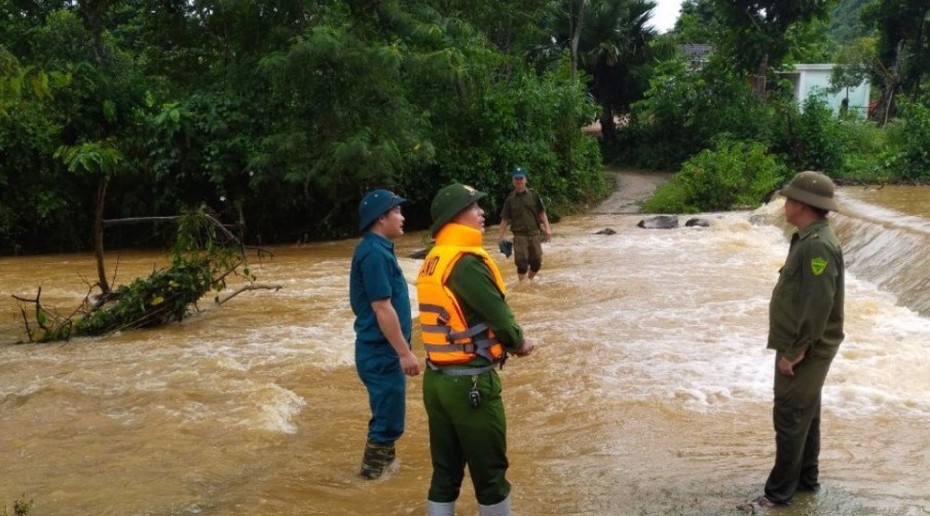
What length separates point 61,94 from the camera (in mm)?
19016

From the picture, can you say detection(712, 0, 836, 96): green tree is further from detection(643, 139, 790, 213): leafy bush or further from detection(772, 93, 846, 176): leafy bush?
detection(643, 139, 790, 213): leafy bush

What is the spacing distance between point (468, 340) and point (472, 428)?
39cm

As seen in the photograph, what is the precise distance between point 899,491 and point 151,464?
4.63 metres

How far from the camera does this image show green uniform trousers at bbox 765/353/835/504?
4312 mm

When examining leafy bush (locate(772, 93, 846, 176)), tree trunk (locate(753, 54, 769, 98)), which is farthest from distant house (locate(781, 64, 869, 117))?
leafy bush (locate(772, 93, 846, 176))

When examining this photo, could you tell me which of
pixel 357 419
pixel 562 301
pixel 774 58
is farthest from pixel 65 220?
pixel 774 58

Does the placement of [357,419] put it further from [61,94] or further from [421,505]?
[61,94]

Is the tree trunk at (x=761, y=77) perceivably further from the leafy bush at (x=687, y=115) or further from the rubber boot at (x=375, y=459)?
the rubber boot at (x=375, y=459)

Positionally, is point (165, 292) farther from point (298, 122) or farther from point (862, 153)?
point (862, 153)

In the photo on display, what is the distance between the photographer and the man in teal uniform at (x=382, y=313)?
15.4 ft

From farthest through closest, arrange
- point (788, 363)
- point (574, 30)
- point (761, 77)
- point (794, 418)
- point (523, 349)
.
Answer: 1. point (574, 30)
2. point (761, 77)
3. point (794, 418)
4. point (788, 363)
5. point (523, 349)

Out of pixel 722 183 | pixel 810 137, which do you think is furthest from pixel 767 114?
pixel 722 183

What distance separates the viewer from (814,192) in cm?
431

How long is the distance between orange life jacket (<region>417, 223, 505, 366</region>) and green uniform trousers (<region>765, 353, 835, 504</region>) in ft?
5.15
